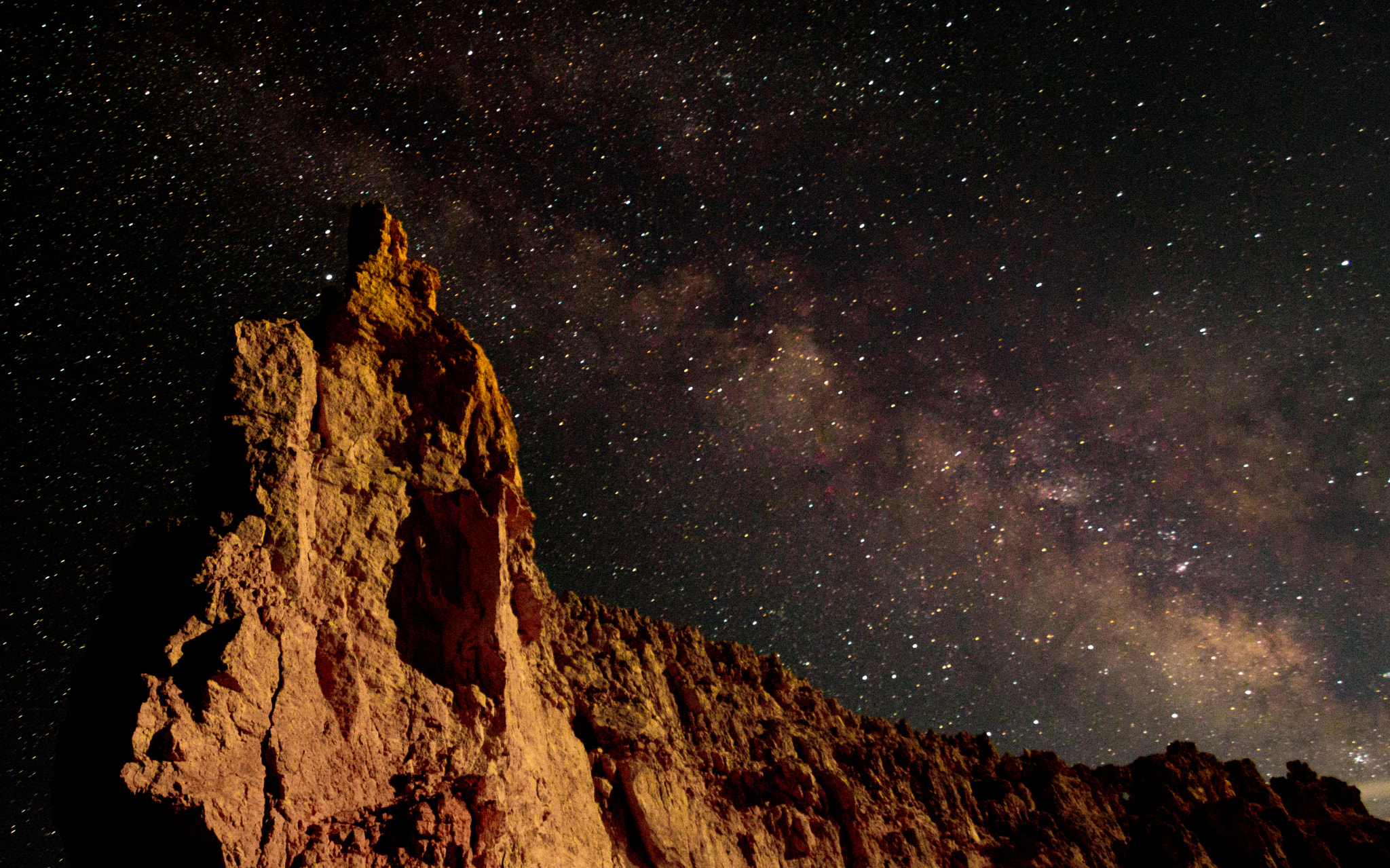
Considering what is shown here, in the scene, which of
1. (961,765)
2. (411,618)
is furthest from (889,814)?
(411,618)

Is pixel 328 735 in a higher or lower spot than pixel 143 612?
lower

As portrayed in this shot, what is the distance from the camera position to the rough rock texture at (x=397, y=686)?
7773 millimetres

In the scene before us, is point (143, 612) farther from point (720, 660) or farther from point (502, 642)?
point (720, 660)

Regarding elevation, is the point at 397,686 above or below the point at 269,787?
above

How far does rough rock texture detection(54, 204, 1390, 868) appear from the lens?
7773mm

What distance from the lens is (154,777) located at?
695 cm

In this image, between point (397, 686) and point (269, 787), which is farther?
point (397, 686)

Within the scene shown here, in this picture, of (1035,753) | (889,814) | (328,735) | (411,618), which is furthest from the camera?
(1035,753)

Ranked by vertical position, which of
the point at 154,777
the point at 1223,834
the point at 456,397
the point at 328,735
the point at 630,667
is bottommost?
the point at 1223,834

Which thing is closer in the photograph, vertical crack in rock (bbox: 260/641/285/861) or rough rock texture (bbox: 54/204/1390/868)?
rough rock texture (bbox: 54/204/1390/868)

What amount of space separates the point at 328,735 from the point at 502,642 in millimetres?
3466

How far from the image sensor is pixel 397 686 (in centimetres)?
1085

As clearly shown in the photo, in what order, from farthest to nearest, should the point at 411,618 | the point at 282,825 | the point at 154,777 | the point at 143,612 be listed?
the point at 411,618
the point at 143,612
the point at 282,825
the point at 154,777

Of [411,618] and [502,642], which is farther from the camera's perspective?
[502,642]
